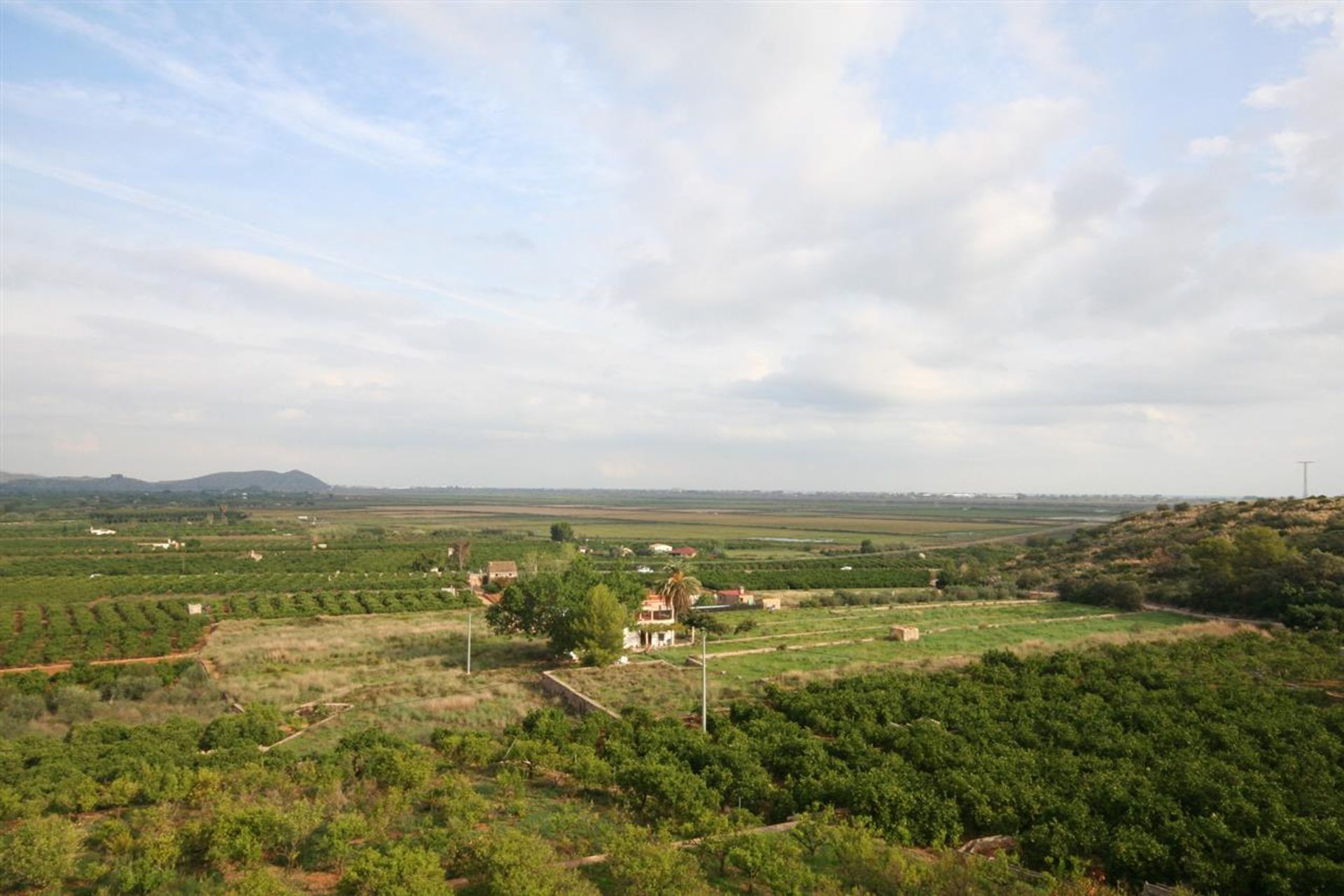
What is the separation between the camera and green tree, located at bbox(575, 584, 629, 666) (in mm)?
35094

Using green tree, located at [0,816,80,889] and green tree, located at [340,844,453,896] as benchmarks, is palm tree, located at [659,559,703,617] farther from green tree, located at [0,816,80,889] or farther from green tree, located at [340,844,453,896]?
green tree, located at [0,816,80,889]

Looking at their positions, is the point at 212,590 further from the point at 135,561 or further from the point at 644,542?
the point at 644,542

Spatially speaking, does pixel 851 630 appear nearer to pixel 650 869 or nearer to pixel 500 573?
pixel 650 869

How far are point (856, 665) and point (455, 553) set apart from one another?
72705 mm

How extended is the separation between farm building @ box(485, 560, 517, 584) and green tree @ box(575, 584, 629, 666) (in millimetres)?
38810

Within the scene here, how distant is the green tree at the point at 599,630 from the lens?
115ft

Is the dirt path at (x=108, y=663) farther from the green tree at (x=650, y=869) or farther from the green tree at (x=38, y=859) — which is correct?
the green tree at (x=650, y=869)

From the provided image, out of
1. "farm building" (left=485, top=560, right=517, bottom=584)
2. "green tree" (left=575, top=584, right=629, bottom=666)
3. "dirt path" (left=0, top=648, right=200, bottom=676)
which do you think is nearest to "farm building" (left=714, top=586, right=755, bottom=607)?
"farm building" (left=485, top=560, right=517, bottom=584)

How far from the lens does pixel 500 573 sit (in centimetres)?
7556

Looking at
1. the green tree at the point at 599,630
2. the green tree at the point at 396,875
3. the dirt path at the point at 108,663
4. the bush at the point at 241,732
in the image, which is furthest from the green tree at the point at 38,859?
the dirt path at the point at 108,663

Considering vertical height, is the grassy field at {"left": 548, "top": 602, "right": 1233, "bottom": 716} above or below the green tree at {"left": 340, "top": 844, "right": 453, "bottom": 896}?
below

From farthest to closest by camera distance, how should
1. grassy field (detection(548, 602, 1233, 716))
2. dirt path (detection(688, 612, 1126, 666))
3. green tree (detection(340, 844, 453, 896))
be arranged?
dirt path (detection(688, 612, 1126, 666)) → grassy field (detection(548, 602, 1233, 716)) → green tree (detection(340, 844, 453, 896))

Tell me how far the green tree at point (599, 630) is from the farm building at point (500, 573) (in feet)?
127

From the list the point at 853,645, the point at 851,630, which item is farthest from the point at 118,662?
the point at 851,630
